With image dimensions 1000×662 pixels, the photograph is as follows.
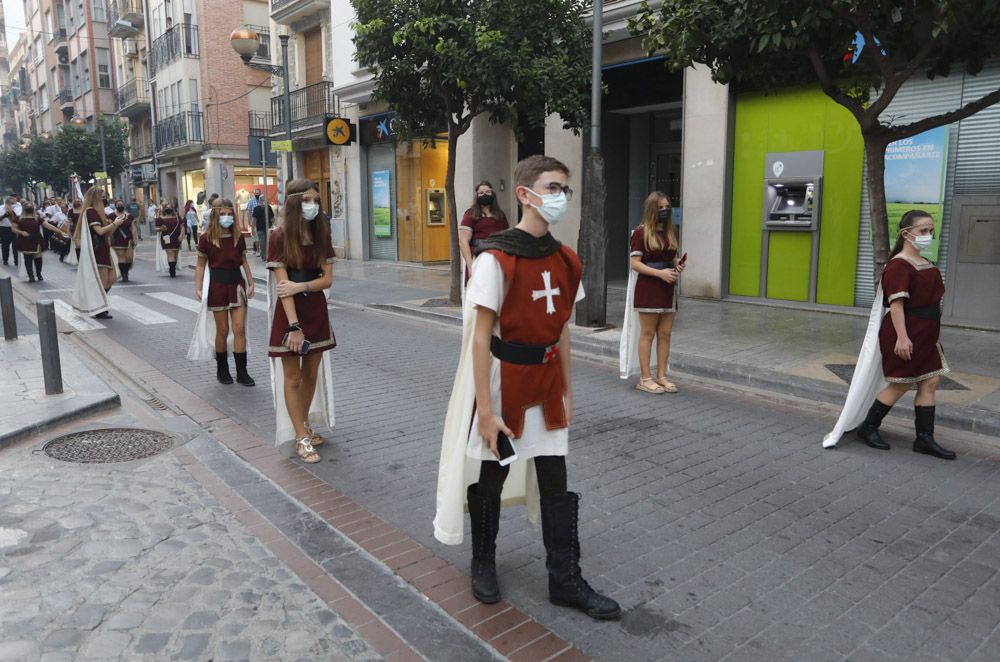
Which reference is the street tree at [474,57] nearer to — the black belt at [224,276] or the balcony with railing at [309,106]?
the black belt at [224,276]

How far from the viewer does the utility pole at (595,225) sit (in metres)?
9.84

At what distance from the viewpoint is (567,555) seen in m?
3.26

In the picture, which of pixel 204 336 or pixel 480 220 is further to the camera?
pixel 480 220

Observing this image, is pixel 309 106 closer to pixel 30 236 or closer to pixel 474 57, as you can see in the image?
pixel 30 236

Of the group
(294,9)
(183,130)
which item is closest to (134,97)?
(183,130)

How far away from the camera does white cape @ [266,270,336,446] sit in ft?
17.5

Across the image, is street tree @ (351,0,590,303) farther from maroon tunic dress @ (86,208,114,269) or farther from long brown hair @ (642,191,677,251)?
long brown hair @ (642,191,677,251)

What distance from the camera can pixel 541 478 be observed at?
3273mm

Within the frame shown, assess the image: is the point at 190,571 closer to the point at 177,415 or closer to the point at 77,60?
the point at 177,415

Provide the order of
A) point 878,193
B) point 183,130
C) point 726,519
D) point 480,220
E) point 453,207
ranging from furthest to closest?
1. point 183,130
2. point 453,207
3. point 480,220
4. point 878,193
5. point 726,519

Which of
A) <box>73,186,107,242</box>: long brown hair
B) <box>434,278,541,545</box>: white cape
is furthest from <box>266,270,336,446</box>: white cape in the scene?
<box>73,186,107,242</box>: long brown hair

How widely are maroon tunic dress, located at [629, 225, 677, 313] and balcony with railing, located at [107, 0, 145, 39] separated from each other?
40733 millimetres

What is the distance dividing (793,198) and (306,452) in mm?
9308

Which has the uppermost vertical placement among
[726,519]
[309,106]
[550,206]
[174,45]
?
[174,45]
